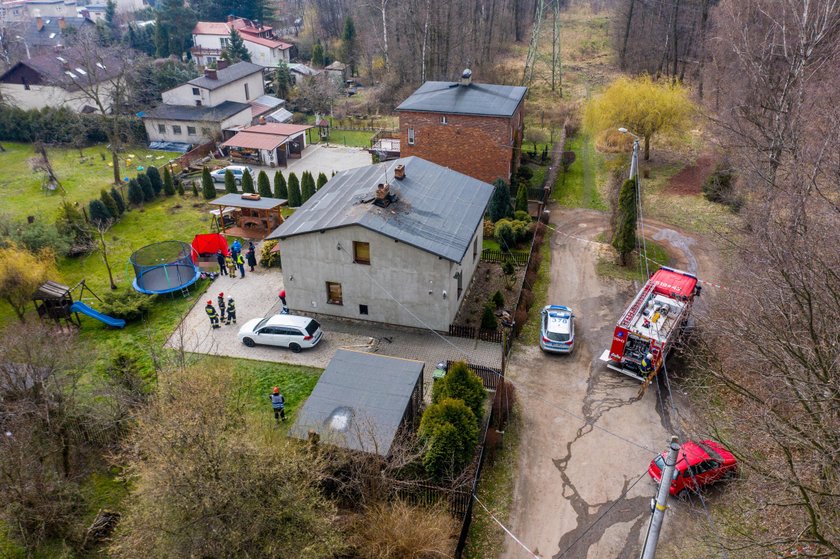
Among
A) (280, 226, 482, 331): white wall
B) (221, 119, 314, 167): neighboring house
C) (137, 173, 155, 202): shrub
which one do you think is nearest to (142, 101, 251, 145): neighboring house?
(221, 119, 314, 167): neighboring house

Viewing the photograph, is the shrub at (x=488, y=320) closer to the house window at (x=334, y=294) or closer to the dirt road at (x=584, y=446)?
the dirt road at (x=584, y=446)

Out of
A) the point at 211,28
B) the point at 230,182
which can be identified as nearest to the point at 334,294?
the point at 230,182

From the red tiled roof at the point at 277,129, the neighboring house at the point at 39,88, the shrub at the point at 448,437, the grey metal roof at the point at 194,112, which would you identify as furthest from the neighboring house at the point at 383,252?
the neighboring house at the point at 39,88

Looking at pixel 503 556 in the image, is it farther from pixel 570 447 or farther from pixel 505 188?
pixel 505 188

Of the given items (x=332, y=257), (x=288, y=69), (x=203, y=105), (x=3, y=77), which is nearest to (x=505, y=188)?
(x=332, y=257)

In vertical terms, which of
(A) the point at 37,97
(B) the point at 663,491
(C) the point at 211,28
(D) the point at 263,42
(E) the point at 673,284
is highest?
(C) the point at 211,28

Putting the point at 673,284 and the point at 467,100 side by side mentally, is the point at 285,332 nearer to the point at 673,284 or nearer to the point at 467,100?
the point at 673,284
